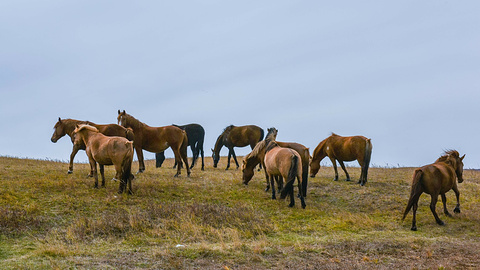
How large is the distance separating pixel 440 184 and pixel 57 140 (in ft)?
48.7

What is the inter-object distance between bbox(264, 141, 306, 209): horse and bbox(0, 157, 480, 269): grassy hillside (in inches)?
21.1

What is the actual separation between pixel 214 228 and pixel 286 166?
10.5 feet

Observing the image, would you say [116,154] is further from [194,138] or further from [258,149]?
[194,138]

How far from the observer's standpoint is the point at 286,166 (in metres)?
12.5

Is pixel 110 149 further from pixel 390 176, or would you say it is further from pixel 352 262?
pixel 390 176

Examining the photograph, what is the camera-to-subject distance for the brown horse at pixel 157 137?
17.1 metres

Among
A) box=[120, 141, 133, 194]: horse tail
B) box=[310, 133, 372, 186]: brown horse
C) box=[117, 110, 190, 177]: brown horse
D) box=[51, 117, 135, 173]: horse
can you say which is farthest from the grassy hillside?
box=[117, 110, 190, 177]: brown horse

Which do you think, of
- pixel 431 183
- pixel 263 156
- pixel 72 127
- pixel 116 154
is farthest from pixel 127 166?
pixel 431 183

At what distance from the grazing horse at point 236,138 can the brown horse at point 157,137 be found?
5.23 meters

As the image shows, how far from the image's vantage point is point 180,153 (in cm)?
1773

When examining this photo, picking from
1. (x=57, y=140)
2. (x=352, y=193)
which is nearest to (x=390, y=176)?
(x=352, y=193)

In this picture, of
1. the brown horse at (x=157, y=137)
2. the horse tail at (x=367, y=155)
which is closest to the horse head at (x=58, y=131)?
the brown horse at (x=157, y=137)

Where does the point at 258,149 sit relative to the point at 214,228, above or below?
above

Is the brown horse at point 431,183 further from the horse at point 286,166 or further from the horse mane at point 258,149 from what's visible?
the horse mane at point 258,149
